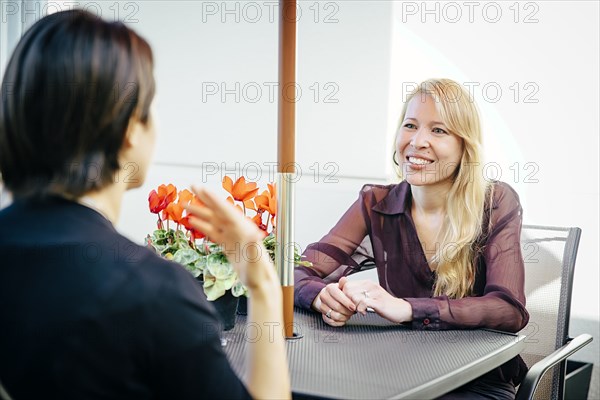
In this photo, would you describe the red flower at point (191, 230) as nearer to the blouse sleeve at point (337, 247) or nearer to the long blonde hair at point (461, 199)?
the blouse sleeve at point (337, 247)

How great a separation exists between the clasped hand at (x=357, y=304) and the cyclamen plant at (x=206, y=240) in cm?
16

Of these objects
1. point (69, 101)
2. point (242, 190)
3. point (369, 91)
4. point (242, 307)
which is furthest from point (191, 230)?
point (369, 91)

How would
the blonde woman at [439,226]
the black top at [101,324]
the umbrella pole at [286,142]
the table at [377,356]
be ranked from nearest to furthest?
the black top at [101,324] < the table at [377,356] < the umbrella pole at [286,142] < the blonde woman at [439,226]

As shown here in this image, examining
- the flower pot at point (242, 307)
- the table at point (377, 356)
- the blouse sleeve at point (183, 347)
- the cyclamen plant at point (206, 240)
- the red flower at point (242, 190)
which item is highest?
the red flower at point (242, 190)

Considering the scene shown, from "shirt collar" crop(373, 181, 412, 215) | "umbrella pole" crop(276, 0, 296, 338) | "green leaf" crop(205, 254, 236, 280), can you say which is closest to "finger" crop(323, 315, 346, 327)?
"umbrella pole" crop(276, 0, 296, 338)

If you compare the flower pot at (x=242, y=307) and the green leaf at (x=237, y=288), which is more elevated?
the green leaf at (x=237, y=288)

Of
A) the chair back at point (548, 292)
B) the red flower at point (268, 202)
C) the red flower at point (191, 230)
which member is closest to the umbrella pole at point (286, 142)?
the red flower at point (268, 202)

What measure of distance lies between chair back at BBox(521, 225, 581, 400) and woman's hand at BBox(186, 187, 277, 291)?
1.24 m

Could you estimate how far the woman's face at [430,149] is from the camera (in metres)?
2.20

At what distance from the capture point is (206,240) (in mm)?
1584

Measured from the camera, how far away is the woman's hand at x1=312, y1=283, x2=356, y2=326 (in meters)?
1.75

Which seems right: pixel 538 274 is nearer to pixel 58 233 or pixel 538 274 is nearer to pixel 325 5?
pixel 58 233

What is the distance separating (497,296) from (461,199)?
38 centimetres

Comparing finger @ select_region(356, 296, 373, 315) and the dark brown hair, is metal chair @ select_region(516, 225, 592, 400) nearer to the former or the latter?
finger @ select_region(356, 296, 373, 315)
